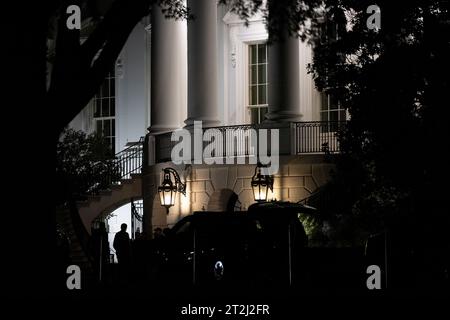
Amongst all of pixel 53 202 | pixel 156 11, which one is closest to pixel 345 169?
pixel 53 202

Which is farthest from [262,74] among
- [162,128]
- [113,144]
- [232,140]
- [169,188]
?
[113,144]

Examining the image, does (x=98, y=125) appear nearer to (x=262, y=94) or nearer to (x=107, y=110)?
(x=107, y=110)

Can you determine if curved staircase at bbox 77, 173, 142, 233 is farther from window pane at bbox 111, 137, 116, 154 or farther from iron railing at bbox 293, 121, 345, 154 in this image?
iron railing at bbox 293, 121, 345, 154

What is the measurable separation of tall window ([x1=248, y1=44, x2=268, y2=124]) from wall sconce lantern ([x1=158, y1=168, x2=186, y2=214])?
450 cm

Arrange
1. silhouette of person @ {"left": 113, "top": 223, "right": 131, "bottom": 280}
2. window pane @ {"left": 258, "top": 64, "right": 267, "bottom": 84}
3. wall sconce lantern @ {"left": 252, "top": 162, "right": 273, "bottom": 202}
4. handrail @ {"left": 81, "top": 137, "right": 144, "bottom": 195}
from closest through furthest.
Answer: silhouette of person @ {"left": 113, "top": 223, "right": 131, "bottom": 280} < wall sconce lantern @ {"left": 252, "top": 162, "right": 273, "bottom": 202} < window pane @ {"left": 258, "top": 64, "right": 267, "bottom": 84} < handrail @ {"left": 81, "top": 137, "right": 144, "bottom": 195}

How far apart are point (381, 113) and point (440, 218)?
257cm

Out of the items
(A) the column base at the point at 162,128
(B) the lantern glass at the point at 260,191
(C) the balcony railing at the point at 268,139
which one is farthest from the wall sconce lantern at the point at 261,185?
(A) the column base at the point at 162,128

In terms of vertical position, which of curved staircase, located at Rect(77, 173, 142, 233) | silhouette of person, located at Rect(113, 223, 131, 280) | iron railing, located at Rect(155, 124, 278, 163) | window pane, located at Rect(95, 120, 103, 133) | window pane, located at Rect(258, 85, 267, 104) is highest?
window pane, located at Rect(258, 85, 267, 104)

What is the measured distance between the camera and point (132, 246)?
3078 cm

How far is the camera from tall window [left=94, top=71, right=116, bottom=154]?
51812mm

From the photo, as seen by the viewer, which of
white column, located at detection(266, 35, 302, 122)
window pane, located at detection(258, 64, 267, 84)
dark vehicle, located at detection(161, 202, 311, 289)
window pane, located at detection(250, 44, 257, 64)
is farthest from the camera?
window pane, located at detection(250, 44, 257, 64)

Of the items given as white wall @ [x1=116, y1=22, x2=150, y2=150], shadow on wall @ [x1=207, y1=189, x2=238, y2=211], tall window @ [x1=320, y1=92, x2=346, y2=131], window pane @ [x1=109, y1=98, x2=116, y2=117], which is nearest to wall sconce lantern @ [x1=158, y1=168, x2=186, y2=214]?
shadow on wall @ [x1=207, y1=189, x2=238, y2=211]

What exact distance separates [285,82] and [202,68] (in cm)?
278
